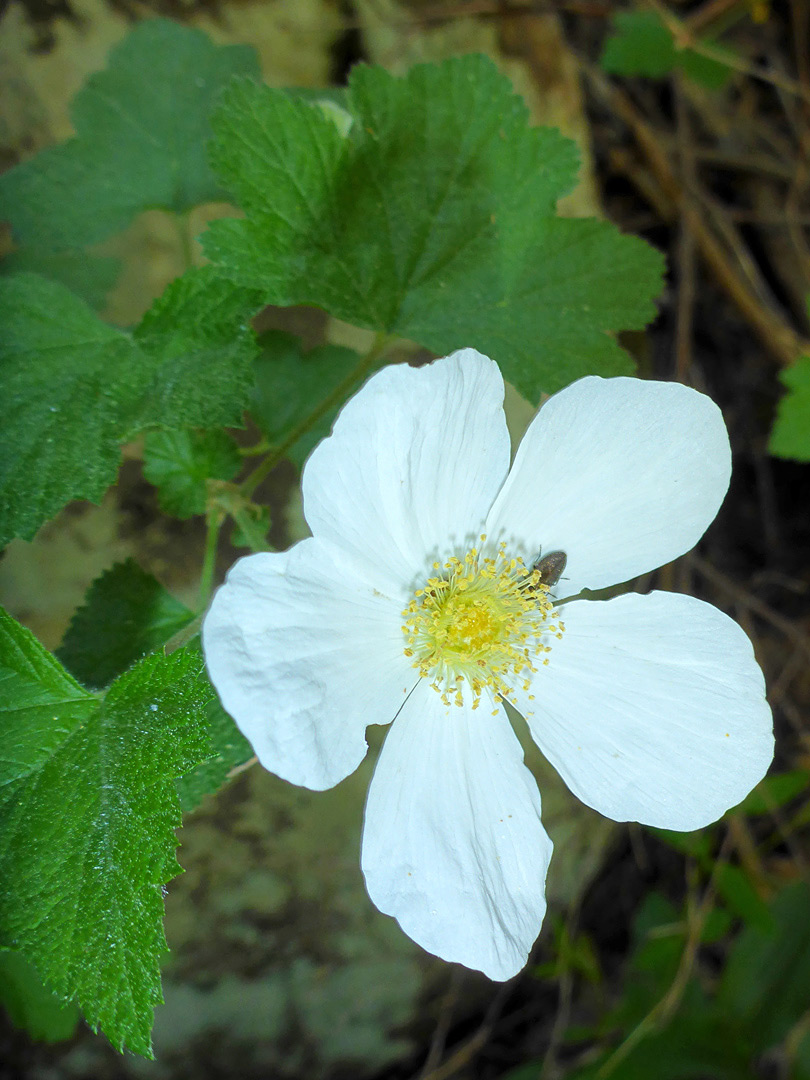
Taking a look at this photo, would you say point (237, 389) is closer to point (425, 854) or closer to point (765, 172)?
point (425, 854)

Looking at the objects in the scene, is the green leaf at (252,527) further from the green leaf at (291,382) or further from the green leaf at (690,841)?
the green leaf at (690,841)

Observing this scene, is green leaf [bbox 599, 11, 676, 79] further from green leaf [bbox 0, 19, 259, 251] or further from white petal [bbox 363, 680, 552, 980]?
white petal [bbox 363, 680, 552, 980]

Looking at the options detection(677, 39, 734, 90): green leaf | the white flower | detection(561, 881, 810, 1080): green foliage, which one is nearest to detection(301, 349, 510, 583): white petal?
the white flower

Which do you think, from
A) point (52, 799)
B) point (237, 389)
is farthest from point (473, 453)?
point (52, 799)

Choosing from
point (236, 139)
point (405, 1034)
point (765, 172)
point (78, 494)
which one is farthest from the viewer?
point (765, 172)

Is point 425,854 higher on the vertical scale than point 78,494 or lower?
lower

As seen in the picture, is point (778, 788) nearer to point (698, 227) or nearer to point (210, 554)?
point (698, 227)
